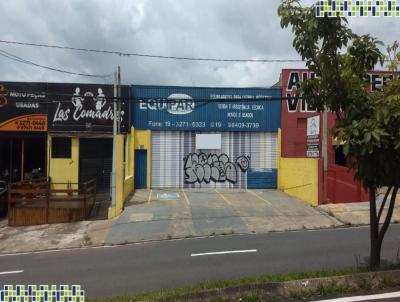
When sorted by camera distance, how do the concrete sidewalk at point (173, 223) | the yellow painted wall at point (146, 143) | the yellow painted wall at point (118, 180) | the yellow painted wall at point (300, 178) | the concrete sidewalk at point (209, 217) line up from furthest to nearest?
1. the yellow painted wall at point (146, 143)
2. the yellow painted wall at point (300, 178)
3. the yellow painted wall at point (118, 180)
4. the concrete sidewalk at point (209, 217)
5. the concrete sidewalk at point (173, 223)

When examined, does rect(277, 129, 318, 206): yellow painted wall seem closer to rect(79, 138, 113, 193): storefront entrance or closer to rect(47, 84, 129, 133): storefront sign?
rect(79, 138, 113, 193): storefront entrance

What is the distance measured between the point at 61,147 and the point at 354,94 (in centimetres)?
2275

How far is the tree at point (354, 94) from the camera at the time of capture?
5.89 meters

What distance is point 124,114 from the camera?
2792 cm

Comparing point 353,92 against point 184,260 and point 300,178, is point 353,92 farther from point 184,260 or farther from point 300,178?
point 300,178

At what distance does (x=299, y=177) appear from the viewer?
24359 mm

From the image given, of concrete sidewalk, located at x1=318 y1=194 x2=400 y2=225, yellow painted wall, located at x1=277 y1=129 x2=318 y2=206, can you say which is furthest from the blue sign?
concrete sidewalk, located at x1=318 y1=194 x2=400 y2=225

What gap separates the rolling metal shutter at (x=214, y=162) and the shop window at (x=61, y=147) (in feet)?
15.0

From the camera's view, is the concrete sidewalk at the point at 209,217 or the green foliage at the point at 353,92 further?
the concrete sidewalk at the point at 209,217

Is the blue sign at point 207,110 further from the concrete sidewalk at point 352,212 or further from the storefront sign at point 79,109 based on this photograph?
the concrete sidewalk at point 352,212

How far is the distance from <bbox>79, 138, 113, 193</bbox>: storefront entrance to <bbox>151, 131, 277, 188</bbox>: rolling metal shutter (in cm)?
254

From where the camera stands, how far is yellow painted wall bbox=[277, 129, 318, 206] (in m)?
21.8

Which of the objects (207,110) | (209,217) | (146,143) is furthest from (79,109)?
(209,217)

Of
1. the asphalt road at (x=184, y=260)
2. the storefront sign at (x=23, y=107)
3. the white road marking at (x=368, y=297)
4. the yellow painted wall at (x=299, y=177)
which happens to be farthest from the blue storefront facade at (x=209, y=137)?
the white road marking at (x=368, y=297)
